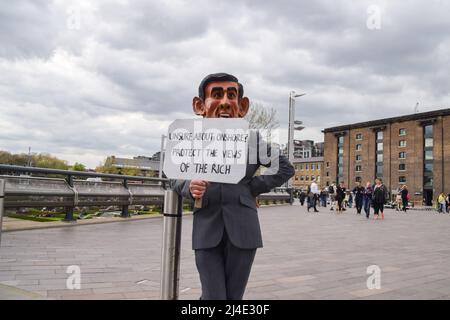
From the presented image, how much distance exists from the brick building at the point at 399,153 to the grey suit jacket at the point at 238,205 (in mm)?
69309

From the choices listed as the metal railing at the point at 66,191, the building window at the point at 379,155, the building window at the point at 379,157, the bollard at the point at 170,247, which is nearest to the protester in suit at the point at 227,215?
the bollard at the point at 170,247

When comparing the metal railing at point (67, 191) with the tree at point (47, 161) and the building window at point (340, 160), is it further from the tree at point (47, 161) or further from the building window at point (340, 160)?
the tree at point (47, 161)

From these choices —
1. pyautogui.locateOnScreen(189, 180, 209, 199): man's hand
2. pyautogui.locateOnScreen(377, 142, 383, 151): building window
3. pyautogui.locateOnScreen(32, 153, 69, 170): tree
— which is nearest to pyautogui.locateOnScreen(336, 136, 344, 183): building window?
pyautogui.locateOnScreen(377, 142, 383, 151): building window

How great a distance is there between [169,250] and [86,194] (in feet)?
29.0

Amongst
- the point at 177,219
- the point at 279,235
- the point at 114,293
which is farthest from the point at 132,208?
the point at 177,219

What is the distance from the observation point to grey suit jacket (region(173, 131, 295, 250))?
2.52m

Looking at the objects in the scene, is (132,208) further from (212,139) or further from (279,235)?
(212,139)

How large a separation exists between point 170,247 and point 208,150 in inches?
27.6

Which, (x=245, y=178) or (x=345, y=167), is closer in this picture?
(x=245, y=178)

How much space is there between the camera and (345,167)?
82.6 meters

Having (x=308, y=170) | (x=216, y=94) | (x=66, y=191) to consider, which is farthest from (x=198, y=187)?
(x=308, y=170)

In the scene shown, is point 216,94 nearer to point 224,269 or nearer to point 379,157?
point 224,269

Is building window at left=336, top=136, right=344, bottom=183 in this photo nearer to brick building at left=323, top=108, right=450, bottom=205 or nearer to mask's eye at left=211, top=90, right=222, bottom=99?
brick building at left=323, top=108, right=450, bottom=205
